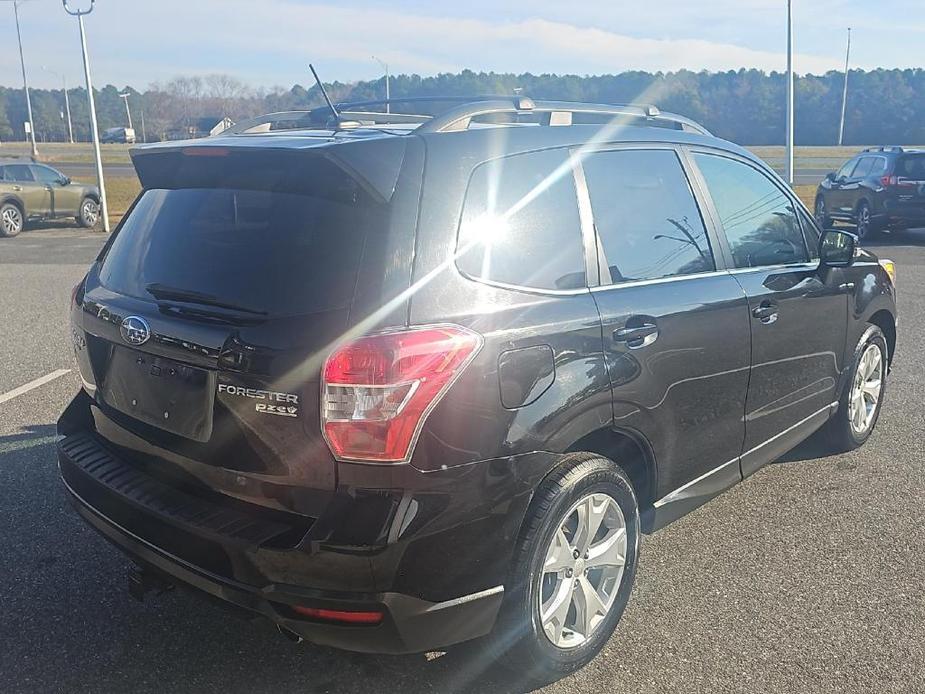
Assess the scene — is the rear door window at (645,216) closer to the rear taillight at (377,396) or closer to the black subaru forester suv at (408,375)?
the black subaru forester suv at (408,375)

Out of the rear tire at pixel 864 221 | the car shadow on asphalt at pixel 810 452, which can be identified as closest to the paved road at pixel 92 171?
the rear tire at pixel 864 221

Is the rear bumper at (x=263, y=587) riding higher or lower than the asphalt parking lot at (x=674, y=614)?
higher

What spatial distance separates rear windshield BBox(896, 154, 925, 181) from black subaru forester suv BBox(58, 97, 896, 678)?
1495cm

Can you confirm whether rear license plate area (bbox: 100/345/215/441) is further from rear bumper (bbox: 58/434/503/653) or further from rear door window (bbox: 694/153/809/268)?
rear door window (bbox: 694/153/809/268)

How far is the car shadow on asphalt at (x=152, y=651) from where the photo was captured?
109 inches

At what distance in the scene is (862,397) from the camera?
4.90 m

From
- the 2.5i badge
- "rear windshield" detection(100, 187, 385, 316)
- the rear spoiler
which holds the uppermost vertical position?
the rear spoiler

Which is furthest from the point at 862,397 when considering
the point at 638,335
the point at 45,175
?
the point at 45,175

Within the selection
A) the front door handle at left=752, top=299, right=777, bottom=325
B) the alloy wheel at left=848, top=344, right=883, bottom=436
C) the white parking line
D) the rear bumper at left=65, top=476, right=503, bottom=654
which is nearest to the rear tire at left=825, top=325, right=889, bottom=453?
the alloy wheel at left=848, top=344, right=883, bottom=436

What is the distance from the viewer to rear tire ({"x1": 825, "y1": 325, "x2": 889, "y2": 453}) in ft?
15.4

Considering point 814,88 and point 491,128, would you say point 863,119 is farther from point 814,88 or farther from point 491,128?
point 491,128

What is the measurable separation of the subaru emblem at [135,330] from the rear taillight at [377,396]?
0.74 meters

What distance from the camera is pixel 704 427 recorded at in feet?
11.1

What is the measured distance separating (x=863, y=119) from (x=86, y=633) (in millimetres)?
93375
